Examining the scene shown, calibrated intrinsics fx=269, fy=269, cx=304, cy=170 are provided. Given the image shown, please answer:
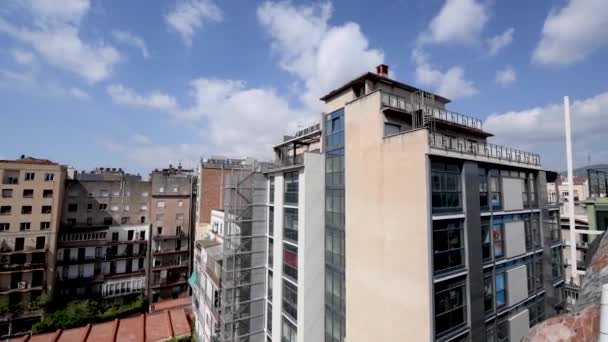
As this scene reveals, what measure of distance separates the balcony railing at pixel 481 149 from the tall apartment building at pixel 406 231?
8 centimetres

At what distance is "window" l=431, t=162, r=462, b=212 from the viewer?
37.7 ft

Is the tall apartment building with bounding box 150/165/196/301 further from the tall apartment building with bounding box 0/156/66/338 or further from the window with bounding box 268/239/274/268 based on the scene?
the window with bounding box 268/239/274/268

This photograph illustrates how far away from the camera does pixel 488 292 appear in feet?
46.6

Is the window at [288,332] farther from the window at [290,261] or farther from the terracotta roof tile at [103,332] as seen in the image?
the terracotta roof tile at [103,332]

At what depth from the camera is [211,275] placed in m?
25.2

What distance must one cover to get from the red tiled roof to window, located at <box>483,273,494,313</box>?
28.1 metres

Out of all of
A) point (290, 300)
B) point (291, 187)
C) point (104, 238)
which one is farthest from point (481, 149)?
point (104, 238)

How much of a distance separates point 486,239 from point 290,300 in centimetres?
1229

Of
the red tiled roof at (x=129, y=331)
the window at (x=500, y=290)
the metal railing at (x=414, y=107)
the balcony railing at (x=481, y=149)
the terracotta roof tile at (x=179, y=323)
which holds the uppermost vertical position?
the metal railing at (x=414, y=107)

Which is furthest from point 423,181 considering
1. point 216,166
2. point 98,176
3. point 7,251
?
point 98,176

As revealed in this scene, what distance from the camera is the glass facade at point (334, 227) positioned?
1558cm

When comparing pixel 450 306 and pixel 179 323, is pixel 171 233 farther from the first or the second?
pixel 450 306

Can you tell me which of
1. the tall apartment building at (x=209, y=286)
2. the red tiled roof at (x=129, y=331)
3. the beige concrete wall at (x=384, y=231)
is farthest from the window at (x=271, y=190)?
the red tiled roof at (x=129, y=331)

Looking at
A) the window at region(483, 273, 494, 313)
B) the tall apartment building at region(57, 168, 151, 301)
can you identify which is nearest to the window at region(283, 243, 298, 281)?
the window at region(483, 273, 494, 313)
